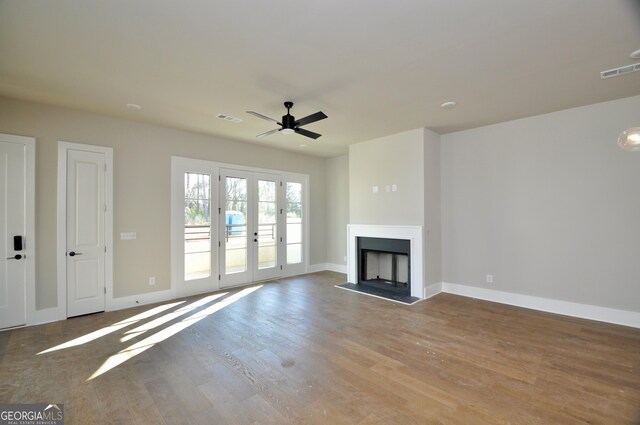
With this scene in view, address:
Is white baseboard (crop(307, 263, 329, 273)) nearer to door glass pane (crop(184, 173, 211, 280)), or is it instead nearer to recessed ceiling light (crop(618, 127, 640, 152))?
door glass pane (crop(184, 173, 211, 280))

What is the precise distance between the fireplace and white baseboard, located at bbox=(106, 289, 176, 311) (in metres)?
3.59

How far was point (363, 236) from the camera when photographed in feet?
19.4

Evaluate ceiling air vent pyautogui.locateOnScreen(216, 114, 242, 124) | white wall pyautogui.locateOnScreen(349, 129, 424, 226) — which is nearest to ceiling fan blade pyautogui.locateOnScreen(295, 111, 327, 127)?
ceiling air vent pyautogui.locateOnScreen(216, 114, 242, 124)

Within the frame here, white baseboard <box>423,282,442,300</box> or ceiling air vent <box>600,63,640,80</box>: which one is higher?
ceiling air vent <box>600,63,640,80</box>

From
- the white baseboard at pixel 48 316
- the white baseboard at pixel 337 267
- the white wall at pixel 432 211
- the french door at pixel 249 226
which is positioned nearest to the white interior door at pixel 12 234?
the white baseboard at pixel 48 316

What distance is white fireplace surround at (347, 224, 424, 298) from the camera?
504cm

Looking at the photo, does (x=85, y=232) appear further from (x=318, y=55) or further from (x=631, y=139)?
(x=631, y=139)

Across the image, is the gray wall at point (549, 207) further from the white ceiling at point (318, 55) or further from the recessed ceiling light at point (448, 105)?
the recessed ceiling light at point (448, 105)

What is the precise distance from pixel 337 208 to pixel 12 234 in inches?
228

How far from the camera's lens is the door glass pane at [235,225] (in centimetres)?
581

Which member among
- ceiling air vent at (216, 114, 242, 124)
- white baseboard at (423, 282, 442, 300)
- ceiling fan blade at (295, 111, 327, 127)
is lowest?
white baseboard at (423, 282, 442, 300)

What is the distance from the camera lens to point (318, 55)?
279cm

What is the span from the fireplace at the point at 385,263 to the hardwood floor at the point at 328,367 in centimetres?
125

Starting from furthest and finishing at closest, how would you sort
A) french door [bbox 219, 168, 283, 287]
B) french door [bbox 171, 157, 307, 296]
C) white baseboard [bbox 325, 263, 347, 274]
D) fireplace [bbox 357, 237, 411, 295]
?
white baseboard [bbox 325, 263, 347, 274], french door [bbox 219, 168, 283, 287], fireplace [bbox 357, 237, 411, 295], french door [bbox 171, 157, 307, 296]
